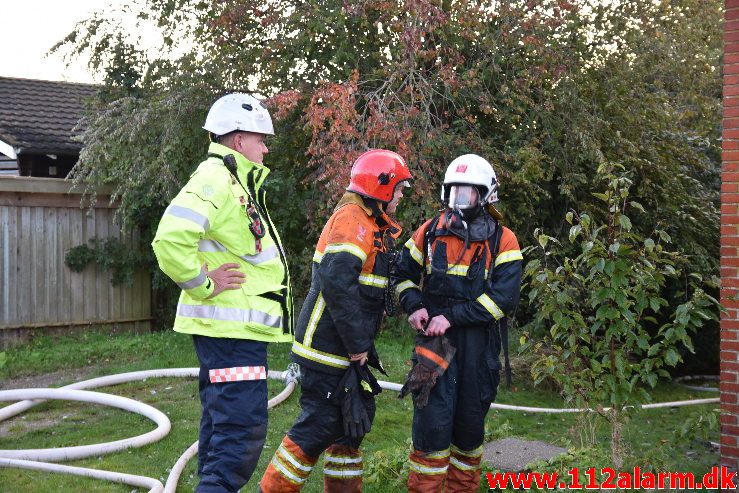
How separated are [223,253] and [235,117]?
67cm

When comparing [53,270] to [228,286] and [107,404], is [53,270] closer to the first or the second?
[107,404]

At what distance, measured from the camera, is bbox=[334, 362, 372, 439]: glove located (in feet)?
13.9

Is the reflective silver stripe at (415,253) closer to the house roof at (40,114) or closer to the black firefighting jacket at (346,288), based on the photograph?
the black firefighting jacket at (346,288)

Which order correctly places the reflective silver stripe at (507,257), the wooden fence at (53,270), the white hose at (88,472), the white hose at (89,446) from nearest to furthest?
the reflective silver stripe at (507,257), the white hose at (88,472), the white hose at (89,446), the wooden fence at (53,270)

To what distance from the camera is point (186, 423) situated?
22.0 feet

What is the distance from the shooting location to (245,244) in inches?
154

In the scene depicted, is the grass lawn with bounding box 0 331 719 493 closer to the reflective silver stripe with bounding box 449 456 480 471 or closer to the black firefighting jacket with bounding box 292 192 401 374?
the reflective silver stripe with bounding box 449 456 480 471

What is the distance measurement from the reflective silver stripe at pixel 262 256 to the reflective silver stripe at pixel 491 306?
1176mm

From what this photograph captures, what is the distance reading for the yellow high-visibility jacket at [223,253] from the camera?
12.0ft

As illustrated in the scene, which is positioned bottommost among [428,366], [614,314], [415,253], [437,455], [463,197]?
[437,455]

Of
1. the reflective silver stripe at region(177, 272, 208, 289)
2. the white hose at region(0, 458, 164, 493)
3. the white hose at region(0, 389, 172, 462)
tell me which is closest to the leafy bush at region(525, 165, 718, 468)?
the reflective silver stripe at region(177, 272, 208, 289)

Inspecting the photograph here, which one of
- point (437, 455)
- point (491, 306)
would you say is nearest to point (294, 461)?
point (437, 455)

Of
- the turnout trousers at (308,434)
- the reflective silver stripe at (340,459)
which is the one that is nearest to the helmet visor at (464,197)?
the turnout trousers at (308,434)

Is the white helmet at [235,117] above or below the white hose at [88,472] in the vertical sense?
above
